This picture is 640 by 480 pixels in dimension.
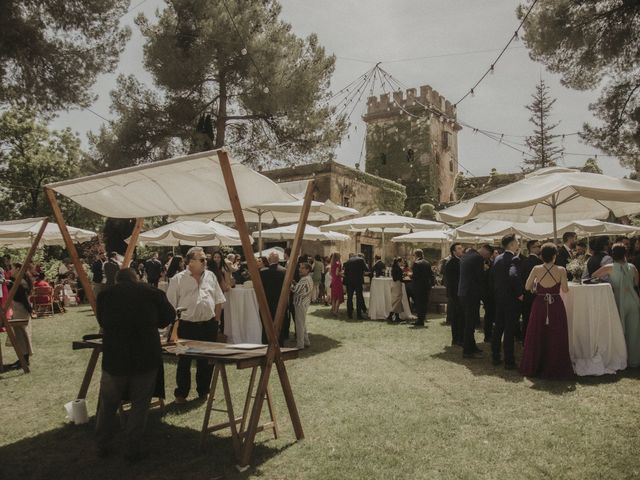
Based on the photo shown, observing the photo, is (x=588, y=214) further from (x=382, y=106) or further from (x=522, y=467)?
(x=382, y=106)

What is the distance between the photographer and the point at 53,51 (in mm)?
10523

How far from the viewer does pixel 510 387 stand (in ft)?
17.7

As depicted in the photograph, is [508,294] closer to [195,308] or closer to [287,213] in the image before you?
[195,308]

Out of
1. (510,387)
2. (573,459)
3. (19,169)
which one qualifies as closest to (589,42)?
(510,387)

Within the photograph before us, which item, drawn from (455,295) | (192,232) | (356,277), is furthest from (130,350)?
(192,232)

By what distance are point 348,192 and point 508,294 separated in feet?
60.4

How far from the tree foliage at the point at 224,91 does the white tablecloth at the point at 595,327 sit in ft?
45.4

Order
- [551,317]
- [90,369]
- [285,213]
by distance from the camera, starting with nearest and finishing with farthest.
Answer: [90,369], [551,317], [285,213]

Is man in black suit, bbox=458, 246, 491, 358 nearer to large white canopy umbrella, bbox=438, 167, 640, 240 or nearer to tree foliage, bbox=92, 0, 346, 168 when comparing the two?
large white canopy umbrella, bbox=438, 167, 640, 240

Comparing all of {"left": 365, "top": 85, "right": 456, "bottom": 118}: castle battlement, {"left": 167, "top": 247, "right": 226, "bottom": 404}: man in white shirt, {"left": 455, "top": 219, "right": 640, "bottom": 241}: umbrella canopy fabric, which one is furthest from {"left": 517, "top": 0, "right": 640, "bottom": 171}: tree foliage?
{"left": 365, "top": 85, "right": 456, "bottom": 118}: castle battlement

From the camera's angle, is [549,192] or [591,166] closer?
[549,192]

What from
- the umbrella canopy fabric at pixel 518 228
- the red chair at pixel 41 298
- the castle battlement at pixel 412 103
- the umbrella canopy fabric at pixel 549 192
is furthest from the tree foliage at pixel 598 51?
the castle battlement at pixel 412 103

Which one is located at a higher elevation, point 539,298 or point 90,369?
point 539,298

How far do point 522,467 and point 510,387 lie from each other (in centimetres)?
218
